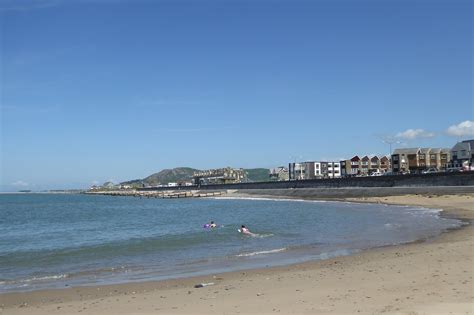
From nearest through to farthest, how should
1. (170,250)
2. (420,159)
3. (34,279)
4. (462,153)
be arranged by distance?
1. (34,279)
2. (170,250)
3. (462,153)
4. (420,159)

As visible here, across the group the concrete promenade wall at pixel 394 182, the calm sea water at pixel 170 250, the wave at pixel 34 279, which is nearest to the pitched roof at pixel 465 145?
the concrete promenade wall at pixel 394 182

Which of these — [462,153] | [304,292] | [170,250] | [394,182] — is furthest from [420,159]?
[304,292]

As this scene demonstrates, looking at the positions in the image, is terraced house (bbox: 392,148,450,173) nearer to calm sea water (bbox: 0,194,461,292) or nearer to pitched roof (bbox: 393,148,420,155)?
pitched roof (bbox: 393,148,420,155)

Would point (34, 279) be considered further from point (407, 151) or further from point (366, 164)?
point (366, 164)

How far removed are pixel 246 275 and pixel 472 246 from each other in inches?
369

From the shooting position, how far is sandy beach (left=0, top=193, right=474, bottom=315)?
33.0ft

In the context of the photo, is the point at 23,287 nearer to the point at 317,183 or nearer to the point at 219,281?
the point at 219,281

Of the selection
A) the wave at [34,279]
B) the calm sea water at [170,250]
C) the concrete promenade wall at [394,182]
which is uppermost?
the concrete promenade wall at [394,182]

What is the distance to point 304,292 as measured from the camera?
1204 centimetres

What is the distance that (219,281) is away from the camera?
15125 millimetres

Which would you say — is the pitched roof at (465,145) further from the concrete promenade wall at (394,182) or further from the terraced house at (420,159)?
the concrete promenade wall at (394,182)

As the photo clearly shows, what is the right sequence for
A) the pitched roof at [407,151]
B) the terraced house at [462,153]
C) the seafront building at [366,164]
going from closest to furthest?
the terraced house at [462,153], the pitched roof at [407,151], the seafront building at [366,164]

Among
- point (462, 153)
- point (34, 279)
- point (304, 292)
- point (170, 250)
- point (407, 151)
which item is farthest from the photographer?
point (407, 151)

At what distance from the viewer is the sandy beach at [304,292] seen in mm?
10062
